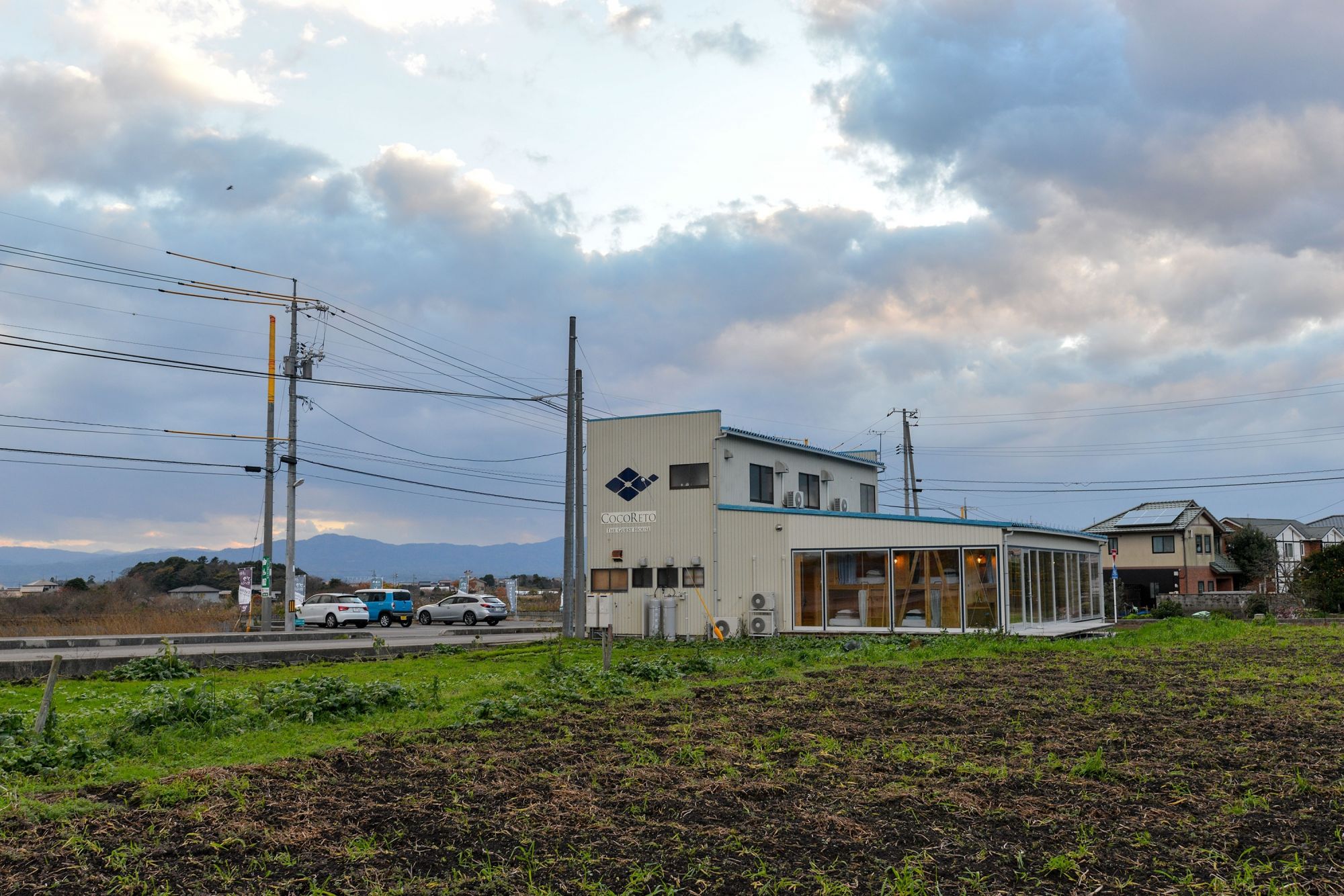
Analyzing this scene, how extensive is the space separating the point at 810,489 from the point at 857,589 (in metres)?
5.35

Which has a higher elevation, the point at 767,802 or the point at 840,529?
the point at 840,529

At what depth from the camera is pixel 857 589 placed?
1073 inches

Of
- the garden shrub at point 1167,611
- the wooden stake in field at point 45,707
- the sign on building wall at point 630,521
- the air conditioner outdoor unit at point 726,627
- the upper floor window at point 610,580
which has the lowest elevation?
the garden shrub at point 1167,611

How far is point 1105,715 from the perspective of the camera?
35.3 ft

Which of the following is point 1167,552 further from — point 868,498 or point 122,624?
point 122,624

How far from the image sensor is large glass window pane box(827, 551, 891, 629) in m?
26.9

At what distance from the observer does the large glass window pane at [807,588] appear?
2755cm

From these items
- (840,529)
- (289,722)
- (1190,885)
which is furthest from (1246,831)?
(840,529)

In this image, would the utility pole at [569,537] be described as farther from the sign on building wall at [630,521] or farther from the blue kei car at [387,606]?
the blue kei car at [387,606]

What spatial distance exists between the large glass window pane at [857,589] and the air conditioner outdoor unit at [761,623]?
1.48 metres

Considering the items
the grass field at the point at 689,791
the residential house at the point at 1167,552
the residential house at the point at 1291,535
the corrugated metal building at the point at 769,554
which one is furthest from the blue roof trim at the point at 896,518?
the residential house at the point at 1291,535

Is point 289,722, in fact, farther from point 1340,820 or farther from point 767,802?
point 1340,820

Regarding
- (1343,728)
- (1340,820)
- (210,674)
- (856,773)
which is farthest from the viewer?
(210,674)

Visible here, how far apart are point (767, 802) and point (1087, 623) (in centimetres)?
2483
